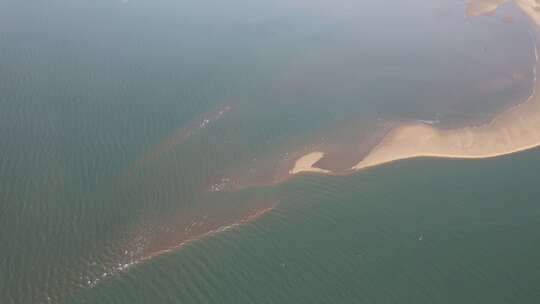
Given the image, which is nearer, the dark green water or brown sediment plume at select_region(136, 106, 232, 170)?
the dark green water

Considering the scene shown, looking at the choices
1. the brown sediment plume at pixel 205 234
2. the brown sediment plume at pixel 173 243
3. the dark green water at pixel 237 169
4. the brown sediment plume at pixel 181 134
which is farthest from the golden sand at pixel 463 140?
the brown sediment plume at pixel 181 134

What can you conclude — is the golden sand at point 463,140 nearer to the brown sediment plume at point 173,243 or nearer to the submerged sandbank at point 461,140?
the submerged sandbank at point 461,140

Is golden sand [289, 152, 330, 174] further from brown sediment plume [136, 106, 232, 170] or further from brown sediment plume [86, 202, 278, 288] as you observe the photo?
brown sediment plume [136, 106, 232, 170]

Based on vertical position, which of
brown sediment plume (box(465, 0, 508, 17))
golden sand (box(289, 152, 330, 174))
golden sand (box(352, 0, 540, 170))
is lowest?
golden sand (box(352, 0, 540, 170))

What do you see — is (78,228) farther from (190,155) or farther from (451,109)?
(451,109)

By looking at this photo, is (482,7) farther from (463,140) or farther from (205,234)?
(205,234)

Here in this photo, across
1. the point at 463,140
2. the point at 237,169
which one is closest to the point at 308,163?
the point at 237,169

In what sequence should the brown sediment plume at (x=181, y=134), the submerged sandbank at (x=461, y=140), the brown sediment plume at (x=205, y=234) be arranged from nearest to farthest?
the brown sediment plume at (x=205, y=234) < the brown sediment plume at (x=181, y=134) < the submerged sandbank at (x=461, y=140)

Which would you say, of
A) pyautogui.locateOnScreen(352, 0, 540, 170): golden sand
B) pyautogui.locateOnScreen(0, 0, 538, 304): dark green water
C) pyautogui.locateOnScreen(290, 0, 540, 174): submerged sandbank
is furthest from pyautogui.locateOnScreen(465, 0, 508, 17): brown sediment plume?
pyautogui.locateOnScreen(352, 0, 540, 170): golden sand

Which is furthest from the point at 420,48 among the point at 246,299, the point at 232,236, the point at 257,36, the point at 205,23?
the point at 246,299
